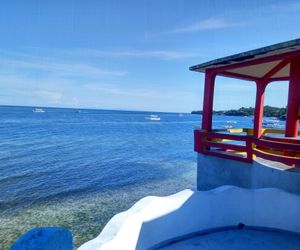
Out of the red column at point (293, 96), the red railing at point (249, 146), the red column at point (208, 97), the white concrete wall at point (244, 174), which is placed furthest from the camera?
the red column at point (208, 97)

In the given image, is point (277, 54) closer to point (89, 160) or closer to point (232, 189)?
point (232, 189)

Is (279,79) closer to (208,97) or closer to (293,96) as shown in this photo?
(208,97)

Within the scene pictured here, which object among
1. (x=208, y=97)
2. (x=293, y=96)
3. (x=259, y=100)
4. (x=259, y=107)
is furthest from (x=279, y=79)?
(x=293, y=96)

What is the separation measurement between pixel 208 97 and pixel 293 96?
2217 millimetres

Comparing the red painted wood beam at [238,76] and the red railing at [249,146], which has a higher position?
the red painted wood beam at [238,76]

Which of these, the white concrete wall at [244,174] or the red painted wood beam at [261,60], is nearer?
the white concrete wall at [244,174]

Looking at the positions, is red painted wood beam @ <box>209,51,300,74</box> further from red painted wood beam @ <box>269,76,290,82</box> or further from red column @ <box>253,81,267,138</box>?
red painted wood beam @ <box>269,76,290,82</box>

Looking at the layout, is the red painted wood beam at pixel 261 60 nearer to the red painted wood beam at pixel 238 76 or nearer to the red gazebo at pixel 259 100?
the red gazebo at pixel 259 100

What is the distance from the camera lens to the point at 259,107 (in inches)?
287

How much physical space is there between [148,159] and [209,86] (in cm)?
1379

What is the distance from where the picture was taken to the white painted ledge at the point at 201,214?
3.39 metres

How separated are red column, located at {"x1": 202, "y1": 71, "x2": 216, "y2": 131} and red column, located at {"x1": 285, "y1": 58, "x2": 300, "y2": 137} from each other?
2059mm

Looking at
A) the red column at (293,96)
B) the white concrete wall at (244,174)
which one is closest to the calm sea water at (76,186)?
the white concrete wall at (244,174)

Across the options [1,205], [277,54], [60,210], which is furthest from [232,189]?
[1,205]
